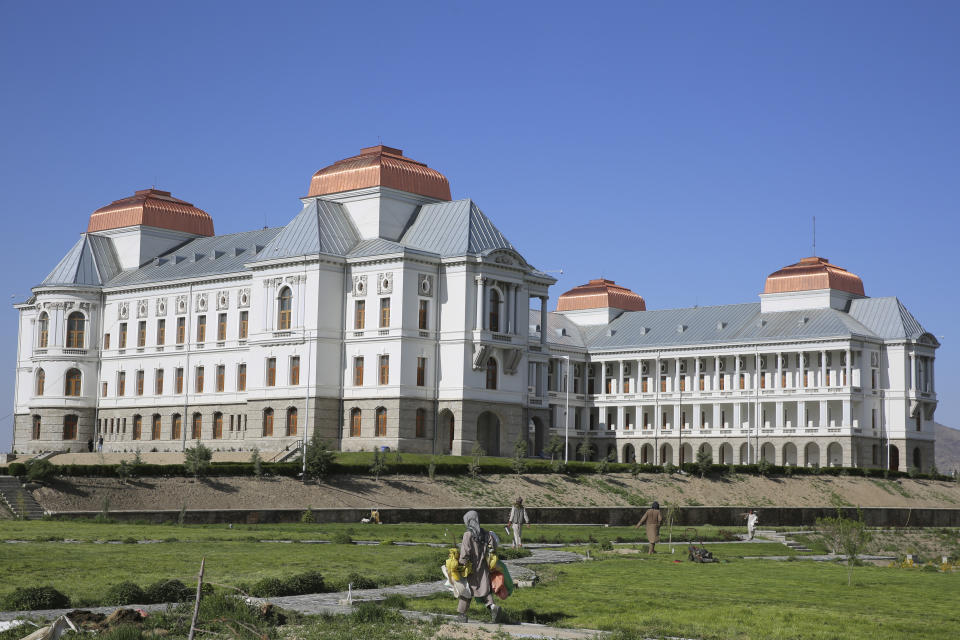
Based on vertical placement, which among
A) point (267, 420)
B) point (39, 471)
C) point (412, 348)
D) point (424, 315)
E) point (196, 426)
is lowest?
point (39, 471)

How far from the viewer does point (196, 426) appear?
98.4 meters

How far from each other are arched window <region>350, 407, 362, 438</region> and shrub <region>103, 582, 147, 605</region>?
62.4 metres

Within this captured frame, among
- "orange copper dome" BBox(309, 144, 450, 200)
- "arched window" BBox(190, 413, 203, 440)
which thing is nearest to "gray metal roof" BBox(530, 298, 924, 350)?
"orange copper dome" BBox(309, 144, 450, 200)

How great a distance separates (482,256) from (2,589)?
6209cm

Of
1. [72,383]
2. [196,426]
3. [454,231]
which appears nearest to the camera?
[454,231]

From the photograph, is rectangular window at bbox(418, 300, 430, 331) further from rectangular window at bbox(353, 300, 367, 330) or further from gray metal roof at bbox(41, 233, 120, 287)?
gray metal roof at bbox(41, 233, 120, 287)

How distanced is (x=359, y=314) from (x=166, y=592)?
64.1m

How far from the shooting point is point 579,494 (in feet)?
228

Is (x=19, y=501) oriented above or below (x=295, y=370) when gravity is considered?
below

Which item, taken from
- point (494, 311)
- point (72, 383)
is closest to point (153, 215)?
point (72, 383)

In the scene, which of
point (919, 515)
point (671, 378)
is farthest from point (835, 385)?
point (919, 515)

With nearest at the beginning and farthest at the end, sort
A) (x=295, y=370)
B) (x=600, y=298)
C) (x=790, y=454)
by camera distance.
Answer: (x=295, y=370)
(x=790, y=454)
(x=600, y=298)

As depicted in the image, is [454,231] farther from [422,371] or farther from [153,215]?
[153,215]

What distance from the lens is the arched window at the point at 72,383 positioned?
103 metres
